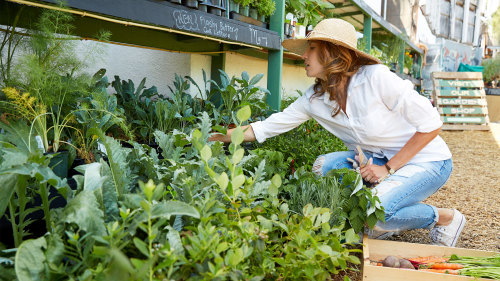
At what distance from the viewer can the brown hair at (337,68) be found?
86.7 inches

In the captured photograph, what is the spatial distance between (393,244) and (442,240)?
0.46 m

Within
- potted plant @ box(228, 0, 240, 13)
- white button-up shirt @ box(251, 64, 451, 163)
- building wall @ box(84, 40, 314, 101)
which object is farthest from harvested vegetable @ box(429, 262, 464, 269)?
potted plant @ box(228, 0, 240, 13)

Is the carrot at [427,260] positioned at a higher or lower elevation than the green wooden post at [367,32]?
lower

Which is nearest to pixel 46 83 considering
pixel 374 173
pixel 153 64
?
pixel 374 173

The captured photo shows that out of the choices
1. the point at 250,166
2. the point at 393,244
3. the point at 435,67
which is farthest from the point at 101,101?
the point at 435,67

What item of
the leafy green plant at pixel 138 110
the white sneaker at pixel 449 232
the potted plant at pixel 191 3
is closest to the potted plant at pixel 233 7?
the potted plant at pixel 191 3

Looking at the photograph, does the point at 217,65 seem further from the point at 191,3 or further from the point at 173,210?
the point at 173,210

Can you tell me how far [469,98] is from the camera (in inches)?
315

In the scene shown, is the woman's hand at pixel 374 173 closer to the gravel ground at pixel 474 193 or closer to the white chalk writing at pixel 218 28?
the gravel ground at pixel 474 193

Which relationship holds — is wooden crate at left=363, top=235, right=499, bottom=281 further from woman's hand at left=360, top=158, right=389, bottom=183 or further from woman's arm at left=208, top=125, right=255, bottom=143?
woman's arm at left=208, top=125, right=255, bottom=143

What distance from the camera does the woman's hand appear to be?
221cm

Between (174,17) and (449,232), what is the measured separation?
178cm

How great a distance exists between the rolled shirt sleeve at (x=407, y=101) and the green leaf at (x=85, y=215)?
1.64 m

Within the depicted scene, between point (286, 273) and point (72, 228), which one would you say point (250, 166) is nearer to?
point (286, 273)
